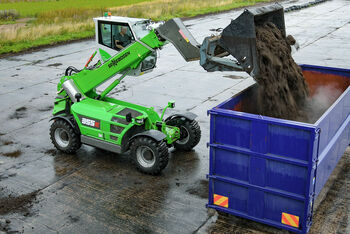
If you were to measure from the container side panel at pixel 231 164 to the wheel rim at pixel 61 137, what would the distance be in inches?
146

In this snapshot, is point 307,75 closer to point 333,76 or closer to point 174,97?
point 333,76

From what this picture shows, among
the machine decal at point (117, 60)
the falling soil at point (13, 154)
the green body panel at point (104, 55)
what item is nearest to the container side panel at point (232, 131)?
the machine decal at point (117, 60)

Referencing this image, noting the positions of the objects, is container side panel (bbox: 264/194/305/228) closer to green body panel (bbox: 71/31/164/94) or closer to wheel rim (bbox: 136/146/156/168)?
wheel rim (bbox: 136/146/156/168)

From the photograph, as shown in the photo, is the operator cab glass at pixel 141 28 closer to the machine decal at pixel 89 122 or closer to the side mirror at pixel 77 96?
the side mirror at pixel 77 96

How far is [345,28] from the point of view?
954 inches

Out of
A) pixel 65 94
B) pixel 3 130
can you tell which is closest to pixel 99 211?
pixel 65 94

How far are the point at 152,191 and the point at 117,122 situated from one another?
151cm

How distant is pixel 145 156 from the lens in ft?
25.9

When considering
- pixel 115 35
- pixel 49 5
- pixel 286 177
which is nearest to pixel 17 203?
pixel 115 35

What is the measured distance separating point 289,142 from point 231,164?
981mm

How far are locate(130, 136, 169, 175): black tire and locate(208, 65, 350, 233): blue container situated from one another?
4.74 feet

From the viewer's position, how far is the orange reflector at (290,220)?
19.1ft

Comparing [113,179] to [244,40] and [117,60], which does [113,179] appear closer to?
[117,60]

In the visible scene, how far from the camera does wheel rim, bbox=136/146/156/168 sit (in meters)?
7.80
